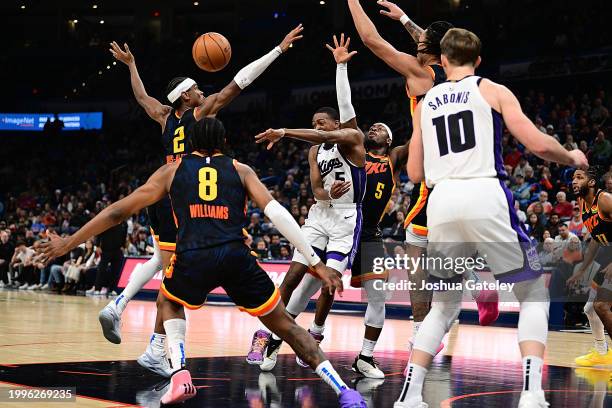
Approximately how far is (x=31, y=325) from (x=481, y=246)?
8152 millimetres

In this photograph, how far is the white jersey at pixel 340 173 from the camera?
769 centimetres

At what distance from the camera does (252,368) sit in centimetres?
741

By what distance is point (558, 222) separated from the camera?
15.3 meters

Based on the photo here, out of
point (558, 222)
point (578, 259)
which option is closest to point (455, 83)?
point (578, 259)

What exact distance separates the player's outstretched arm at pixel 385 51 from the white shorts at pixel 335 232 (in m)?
1.85

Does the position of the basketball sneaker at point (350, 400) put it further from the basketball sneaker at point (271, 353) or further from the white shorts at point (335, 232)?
the white shorts at point (335, 232)

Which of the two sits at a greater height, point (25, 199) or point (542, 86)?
point (542, 86)

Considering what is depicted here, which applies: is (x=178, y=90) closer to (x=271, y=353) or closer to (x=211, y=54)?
(x=211, y=54)

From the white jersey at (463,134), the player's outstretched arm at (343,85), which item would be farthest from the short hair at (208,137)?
the player's outstretched arm at (343,85)

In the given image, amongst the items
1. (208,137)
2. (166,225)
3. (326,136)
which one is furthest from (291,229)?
(166,225)

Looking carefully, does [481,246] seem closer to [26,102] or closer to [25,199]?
[25,199]

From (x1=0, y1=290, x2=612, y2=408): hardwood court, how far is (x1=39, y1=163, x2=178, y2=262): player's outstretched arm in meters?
1.06

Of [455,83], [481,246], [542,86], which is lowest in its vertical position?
[481,246]

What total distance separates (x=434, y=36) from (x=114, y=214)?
2598 mm
